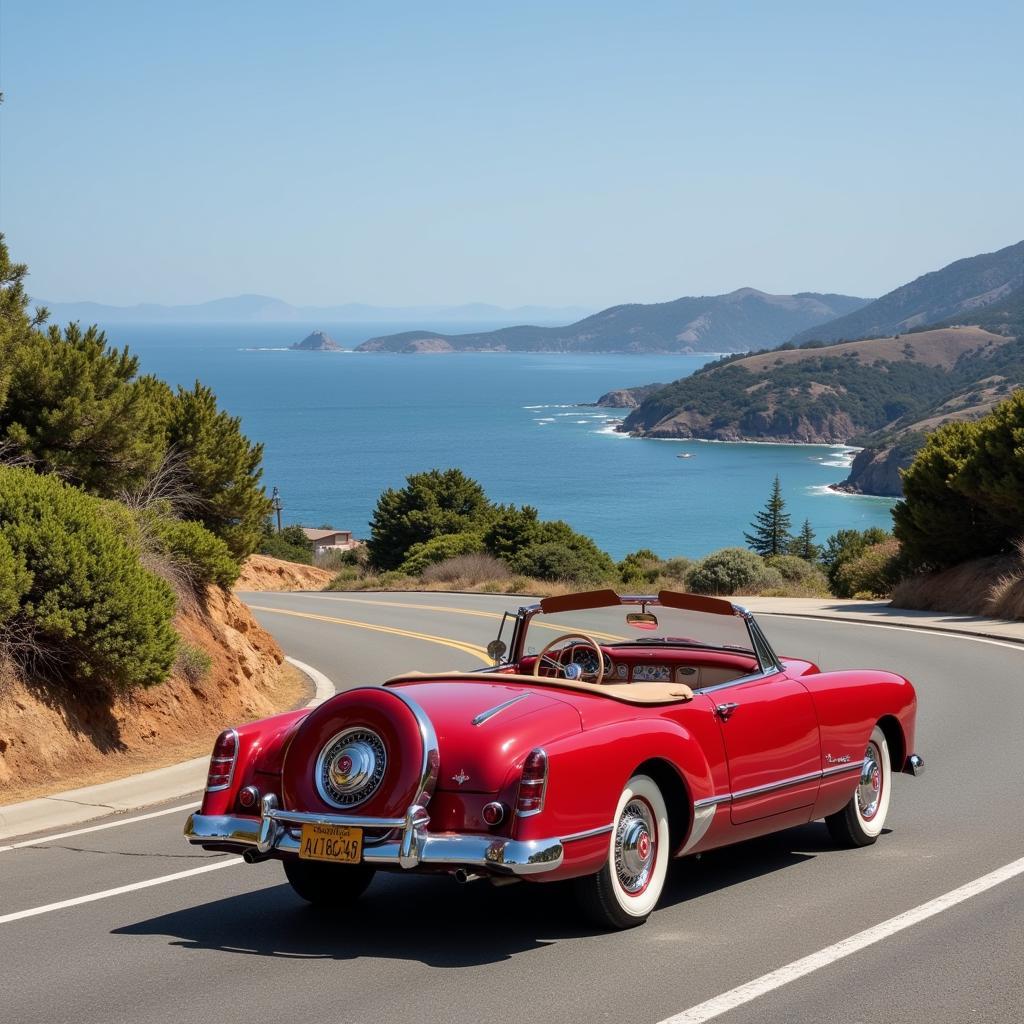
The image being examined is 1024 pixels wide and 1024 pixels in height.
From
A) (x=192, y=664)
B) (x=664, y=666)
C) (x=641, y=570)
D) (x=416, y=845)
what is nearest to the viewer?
(x=416, y=845)

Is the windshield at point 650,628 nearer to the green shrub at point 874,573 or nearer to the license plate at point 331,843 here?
the license plate at point 331,843

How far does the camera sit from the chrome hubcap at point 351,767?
646 centimetres

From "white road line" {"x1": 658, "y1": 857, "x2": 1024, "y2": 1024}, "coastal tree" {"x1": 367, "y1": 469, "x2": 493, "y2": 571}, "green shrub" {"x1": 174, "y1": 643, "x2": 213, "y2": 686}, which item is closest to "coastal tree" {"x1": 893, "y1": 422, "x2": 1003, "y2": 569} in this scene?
"green shrub" {"x1": 174, "y1": 643, "x2": 213, "y2": 686}

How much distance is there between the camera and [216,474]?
20578mm

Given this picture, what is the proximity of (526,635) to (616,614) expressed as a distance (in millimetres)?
554

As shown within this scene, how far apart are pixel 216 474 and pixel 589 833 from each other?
15031mm

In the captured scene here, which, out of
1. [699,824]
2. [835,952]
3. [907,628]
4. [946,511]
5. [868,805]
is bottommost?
[907,628]

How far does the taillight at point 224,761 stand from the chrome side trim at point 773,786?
2.26m

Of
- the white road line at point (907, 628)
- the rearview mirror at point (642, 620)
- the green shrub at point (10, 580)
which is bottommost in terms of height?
the white road line at point (907, 628)

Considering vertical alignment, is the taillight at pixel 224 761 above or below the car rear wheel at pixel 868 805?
above

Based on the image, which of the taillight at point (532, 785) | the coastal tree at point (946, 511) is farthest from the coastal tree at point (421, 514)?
the taillight at point (532, 785)

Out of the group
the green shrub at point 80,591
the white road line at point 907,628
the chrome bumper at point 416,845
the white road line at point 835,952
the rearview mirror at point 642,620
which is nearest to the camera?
the white road line at point 835,952

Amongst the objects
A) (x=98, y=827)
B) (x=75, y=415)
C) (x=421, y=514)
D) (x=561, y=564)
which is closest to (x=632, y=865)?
(x=98, y=827)

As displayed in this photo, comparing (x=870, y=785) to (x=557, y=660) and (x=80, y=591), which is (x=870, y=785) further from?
(x=80, y=591)
